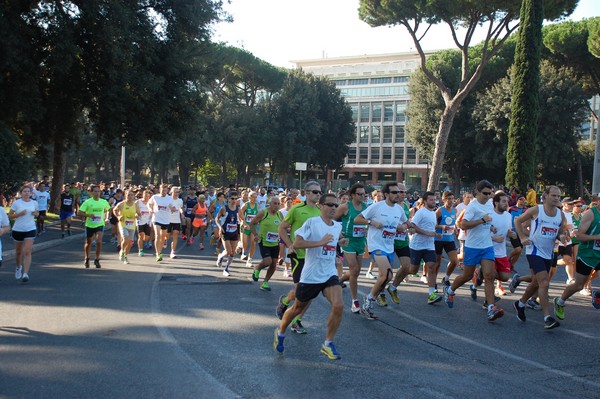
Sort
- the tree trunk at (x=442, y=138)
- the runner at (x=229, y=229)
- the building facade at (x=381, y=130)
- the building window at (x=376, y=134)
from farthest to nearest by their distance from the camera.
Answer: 1. the building window at (x=376, y=134)
2. the building facade at (x=381, y=130)
3. the tree trunk at (x=442, y=138)
4. the runner at (x=229, y=229)

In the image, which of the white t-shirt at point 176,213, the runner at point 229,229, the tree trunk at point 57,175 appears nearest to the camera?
the runner at point 229,229

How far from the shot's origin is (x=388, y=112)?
8731 cm

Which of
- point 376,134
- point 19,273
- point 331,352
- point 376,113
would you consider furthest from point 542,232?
point 376,113

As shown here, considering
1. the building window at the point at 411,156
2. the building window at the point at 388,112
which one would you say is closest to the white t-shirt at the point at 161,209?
the building window at the point at 411,156

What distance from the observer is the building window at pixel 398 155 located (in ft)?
281

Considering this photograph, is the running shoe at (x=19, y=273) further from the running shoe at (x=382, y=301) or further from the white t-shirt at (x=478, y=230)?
the white t-shirt at (x=478, y=230)

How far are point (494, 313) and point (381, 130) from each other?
3181 inches

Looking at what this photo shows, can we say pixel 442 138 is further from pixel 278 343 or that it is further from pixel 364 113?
pixel 364 113

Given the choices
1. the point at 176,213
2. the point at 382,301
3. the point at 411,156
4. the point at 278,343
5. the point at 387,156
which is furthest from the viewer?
the point at 387,156

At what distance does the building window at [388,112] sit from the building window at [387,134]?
1146 mm

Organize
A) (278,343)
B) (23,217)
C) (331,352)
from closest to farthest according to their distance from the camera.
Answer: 1. (331,352)
2. (278,343)
3. (23,217)

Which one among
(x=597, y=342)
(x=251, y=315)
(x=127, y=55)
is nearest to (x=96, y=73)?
(x=127, y=55)

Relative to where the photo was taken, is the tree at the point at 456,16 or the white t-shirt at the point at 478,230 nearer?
the white t-shirt at the point at 478,230

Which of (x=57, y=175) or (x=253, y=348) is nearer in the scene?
(x=253, y=348)
